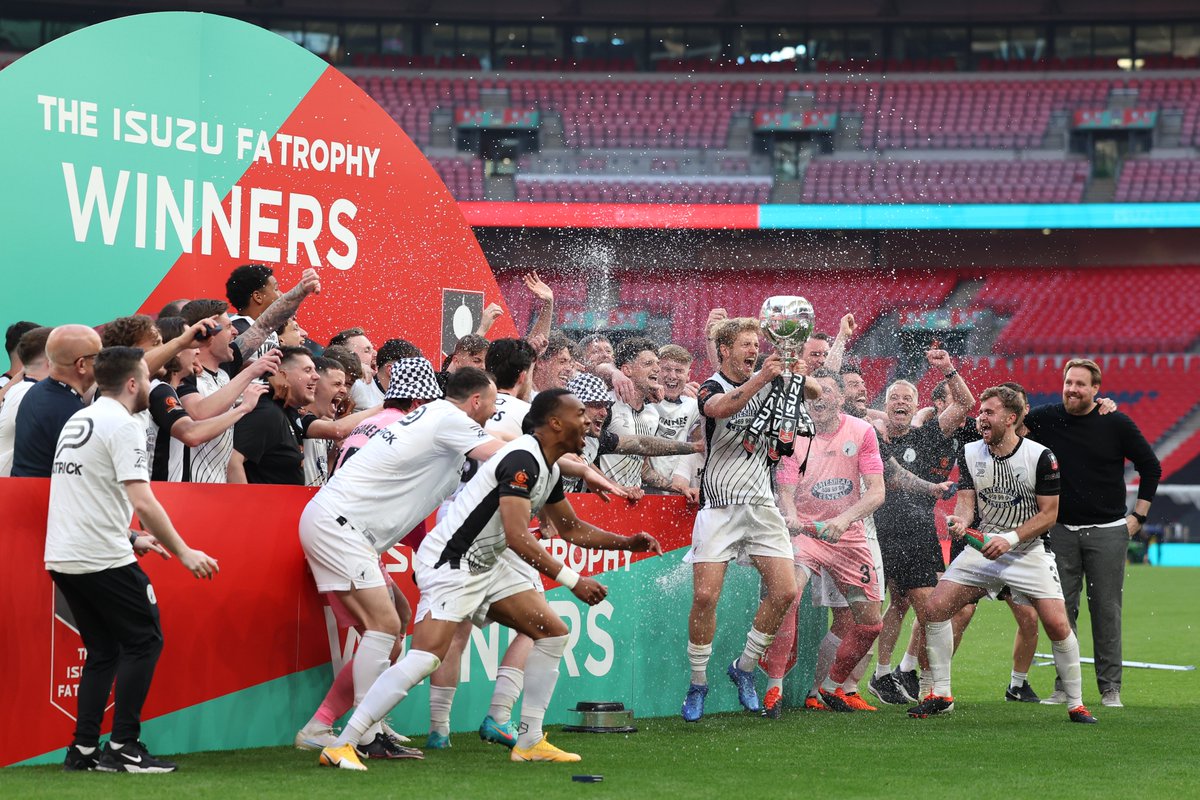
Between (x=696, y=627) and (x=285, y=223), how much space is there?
4.45m

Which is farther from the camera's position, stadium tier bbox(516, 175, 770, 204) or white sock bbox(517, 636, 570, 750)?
stadium tier bbox(516, 175, 770, 204)

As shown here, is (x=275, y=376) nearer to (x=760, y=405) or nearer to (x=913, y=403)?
(x=760, y=405)

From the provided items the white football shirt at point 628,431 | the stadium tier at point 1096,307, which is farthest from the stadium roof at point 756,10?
the white football shirt at point 628,431

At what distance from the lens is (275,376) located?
22.5 ft

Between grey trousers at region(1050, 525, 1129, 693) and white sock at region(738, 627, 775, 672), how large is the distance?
7.10 ft

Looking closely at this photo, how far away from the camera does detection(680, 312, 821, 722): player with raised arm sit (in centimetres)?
788

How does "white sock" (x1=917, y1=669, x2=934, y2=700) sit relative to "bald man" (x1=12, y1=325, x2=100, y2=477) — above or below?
below

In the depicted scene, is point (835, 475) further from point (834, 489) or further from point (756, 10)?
point (756, 10)

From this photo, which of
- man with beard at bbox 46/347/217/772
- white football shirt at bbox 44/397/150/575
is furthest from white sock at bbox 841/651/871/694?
white football shirt at bbox 44/397/150/575

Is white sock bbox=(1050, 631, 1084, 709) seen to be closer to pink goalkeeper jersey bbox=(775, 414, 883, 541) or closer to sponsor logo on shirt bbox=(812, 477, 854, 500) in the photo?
pink goalkeeper jersey bbox=(775, 414, 883, 541)

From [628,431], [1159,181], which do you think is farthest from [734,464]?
[1159,181]

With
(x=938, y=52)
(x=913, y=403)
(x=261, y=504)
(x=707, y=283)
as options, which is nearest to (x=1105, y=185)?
(x=938, y=52)

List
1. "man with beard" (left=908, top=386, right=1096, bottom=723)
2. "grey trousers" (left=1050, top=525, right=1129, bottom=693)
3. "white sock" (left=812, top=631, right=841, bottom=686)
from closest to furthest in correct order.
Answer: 1. "man with beard" (left=908, top=386, right=1096, bottom=723)
2. "white sock" (left=812, top=631, right=841, bottom=686)
3. "grey trousers" (left=1050, top=525, right=1129, bottom=693)

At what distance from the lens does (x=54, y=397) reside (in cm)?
604
